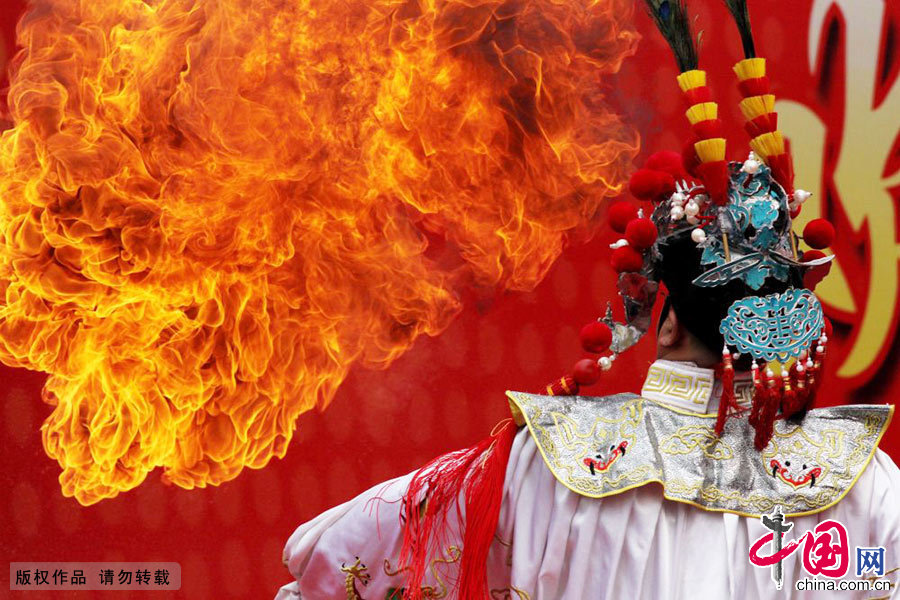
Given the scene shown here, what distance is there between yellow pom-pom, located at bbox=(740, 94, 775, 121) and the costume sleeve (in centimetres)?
89

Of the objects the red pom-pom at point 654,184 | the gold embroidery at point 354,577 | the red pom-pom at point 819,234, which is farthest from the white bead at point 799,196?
the gold embroidery at point 354,577

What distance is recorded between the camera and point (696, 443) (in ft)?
6.07

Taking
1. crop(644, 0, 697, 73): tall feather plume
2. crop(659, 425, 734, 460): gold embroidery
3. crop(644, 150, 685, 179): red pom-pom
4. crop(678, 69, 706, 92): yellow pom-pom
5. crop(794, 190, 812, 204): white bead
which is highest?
crop(644, 0, 697, 73): tall feather plume

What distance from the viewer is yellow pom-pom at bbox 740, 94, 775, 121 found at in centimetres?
196

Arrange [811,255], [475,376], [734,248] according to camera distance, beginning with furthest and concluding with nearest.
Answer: [475,376], [811,255], [734,248]

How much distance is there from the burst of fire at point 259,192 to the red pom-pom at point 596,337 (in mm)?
1560

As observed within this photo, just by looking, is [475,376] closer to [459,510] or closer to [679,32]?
[459,510]

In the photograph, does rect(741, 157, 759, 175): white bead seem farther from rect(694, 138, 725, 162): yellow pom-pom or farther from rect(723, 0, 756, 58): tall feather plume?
A: rect(723, 0, 756, 58): tall feather plume

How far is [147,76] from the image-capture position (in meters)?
3.23

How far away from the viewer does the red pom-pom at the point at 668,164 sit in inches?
78.6

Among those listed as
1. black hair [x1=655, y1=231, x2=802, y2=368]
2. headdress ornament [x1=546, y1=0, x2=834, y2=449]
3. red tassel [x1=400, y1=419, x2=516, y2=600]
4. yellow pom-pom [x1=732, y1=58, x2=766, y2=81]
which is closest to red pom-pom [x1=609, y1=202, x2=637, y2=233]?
headdress ornament [x1=546, y1=0, x2=834, y2=449]

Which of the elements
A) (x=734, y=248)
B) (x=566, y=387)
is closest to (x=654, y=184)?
(x=734, y=248)

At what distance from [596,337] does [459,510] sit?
1.27 feet

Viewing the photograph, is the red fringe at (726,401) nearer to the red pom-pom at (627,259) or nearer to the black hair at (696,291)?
the black hair at (696,291)
